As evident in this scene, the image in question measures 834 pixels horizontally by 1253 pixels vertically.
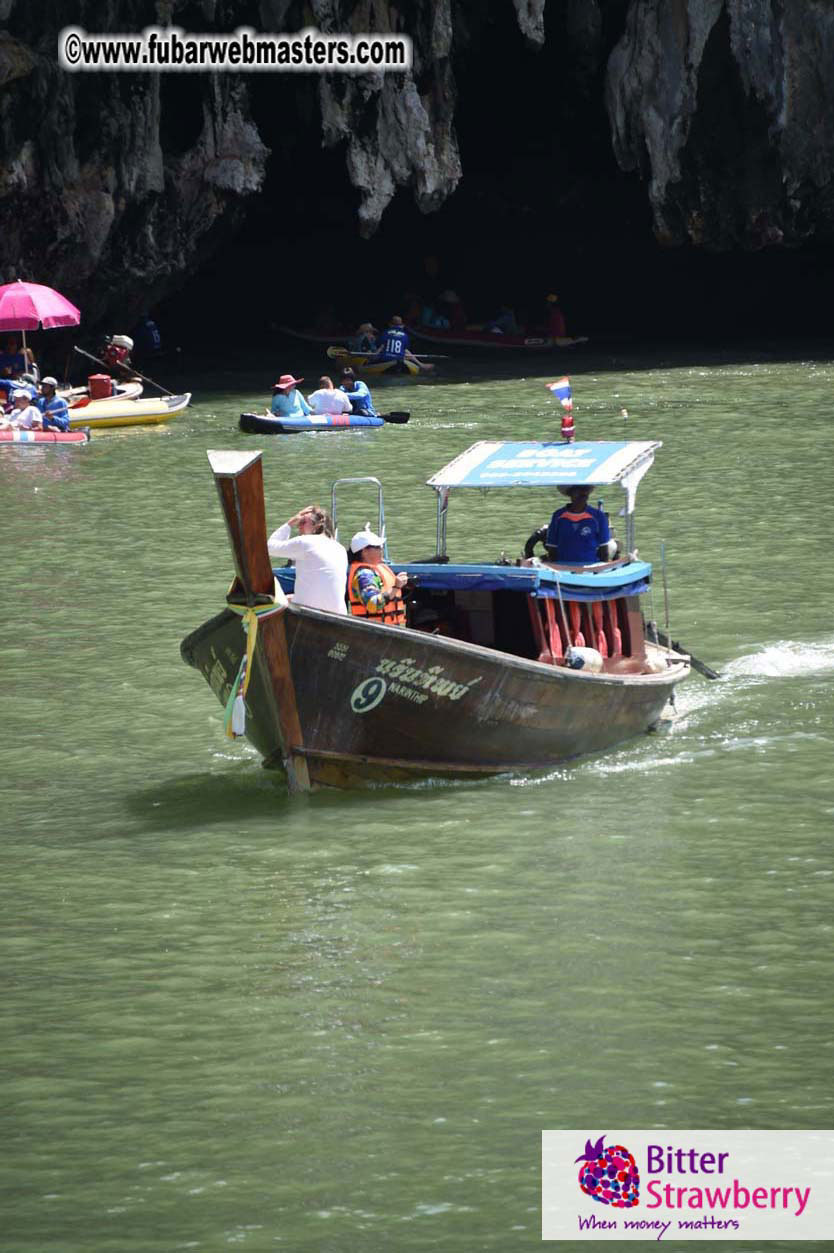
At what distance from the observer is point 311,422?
29.8 meters

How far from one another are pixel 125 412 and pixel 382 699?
765 inches

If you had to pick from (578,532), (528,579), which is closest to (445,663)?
(528,579)

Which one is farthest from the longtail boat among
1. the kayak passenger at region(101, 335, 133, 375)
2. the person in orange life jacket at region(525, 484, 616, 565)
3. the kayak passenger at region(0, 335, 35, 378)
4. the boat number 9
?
the kayak passenger at region(101, 335, 133, 375)

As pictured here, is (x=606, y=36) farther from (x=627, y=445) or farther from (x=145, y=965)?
(x=145, y=965)

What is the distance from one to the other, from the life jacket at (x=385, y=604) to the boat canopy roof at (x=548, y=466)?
1384 millimetres

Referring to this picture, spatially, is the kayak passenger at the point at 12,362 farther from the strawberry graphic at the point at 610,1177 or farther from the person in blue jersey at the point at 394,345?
the strawberry graphic at the point at 610,1177

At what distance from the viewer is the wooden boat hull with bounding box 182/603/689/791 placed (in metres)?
11.5

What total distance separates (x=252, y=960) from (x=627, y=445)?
6.32m

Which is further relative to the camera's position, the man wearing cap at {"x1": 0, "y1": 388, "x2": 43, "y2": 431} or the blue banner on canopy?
the man wearing cap at {"x1": 0, "y1": 388, "x2": 43, "y2": 431}

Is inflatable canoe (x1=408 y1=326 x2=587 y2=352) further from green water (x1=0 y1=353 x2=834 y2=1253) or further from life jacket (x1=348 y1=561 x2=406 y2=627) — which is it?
life jacket (x1=348 y1=561 x2=406 y2=627)

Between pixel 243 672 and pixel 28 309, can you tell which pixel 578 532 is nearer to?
pixel 243 672

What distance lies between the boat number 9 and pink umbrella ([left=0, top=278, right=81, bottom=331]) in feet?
61.9

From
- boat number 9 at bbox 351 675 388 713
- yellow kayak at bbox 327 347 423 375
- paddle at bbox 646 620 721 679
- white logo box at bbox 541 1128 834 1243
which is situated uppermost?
yellow kayak at bbox 327 347 423 375

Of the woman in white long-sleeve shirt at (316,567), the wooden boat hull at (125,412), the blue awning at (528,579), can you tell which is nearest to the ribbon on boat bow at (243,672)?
the woman in white long-sleeve shirt at (316,567)
